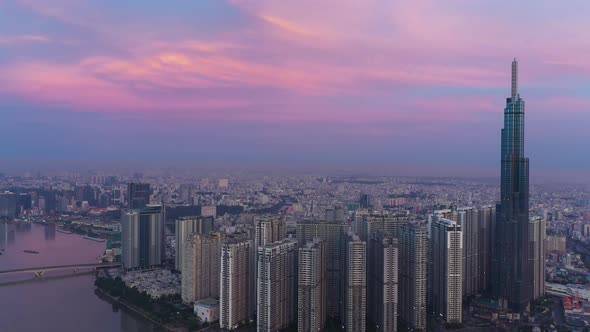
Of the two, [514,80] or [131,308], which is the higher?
[514,80]

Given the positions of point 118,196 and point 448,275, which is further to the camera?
point 118,196

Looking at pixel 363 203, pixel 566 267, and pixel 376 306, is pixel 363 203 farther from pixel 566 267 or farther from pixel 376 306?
pixel 376 306

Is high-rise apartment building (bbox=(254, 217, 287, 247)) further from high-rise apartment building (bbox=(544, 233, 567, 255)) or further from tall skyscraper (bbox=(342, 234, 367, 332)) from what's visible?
high-rise apartment building (bbox=(544, 233, 567, 255))

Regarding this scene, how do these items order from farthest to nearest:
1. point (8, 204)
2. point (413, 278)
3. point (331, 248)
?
1. point (8, 204)
2. point (331, 248)
3. point (413, 278)

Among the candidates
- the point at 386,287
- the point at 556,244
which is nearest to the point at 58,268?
the point at 386,287

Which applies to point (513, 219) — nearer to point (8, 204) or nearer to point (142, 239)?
point (142, 239)

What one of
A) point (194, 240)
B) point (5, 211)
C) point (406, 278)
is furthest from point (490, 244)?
point (5, 211)

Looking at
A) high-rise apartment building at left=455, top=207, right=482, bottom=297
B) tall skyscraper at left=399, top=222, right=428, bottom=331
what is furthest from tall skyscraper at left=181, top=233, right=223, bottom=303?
high-rise apartment building at left=455, top=207, right=482, bottom=297
